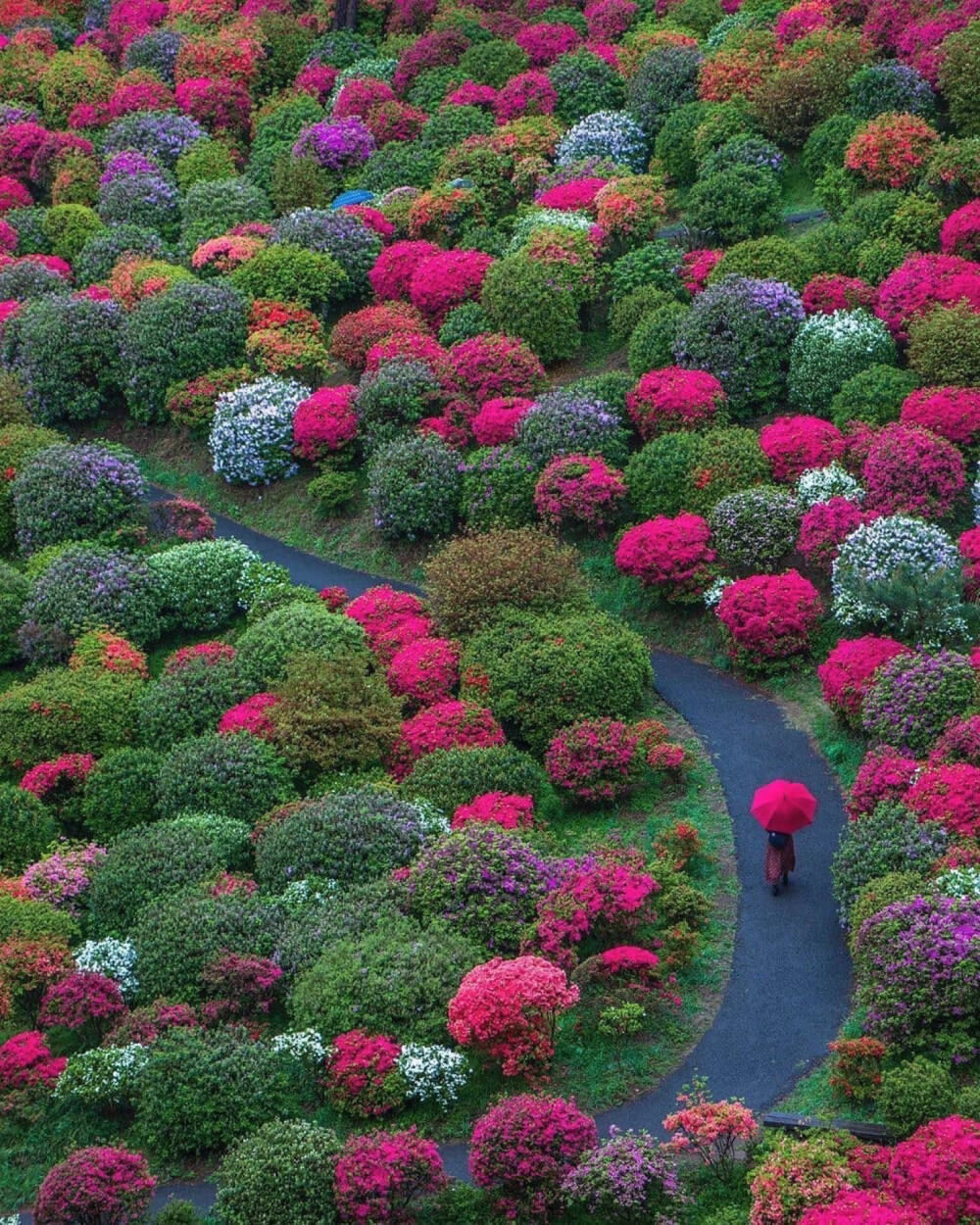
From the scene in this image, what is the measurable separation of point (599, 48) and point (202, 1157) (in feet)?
110

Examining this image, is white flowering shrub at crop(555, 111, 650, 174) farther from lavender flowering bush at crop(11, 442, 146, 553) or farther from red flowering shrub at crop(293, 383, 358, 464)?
lavender flowering bush at crop(11, 442, 146, 553)

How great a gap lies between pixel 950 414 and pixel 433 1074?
49.3 ft

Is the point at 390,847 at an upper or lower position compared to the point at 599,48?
lower

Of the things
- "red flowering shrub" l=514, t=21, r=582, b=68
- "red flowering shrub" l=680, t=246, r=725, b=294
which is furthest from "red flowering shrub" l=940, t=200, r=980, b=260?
"red flowering shrub" l=514, t=21, r=582, b=68

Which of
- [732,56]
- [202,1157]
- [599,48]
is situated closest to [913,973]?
[202,1157]

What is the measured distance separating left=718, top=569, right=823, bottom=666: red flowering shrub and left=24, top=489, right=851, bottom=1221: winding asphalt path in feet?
2.37

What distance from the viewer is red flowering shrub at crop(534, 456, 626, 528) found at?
29844mm

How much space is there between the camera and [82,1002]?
21.1 meters

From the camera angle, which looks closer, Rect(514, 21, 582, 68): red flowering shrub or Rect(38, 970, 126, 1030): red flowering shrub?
Rect(38, 970, 126, 1030): red flowering shrub

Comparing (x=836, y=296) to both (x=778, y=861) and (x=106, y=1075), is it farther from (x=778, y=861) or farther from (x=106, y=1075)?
A: (x=106, y=1075)

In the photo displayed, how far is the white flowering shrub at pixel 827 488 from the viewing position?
2830 cm

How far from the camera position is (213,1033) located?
Answer: 2036cm

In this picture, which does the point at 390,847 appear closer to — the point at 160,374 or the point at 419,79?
the point at 160,374

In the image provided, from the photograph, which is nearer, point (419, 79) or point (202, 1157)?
point (202, 1157)
